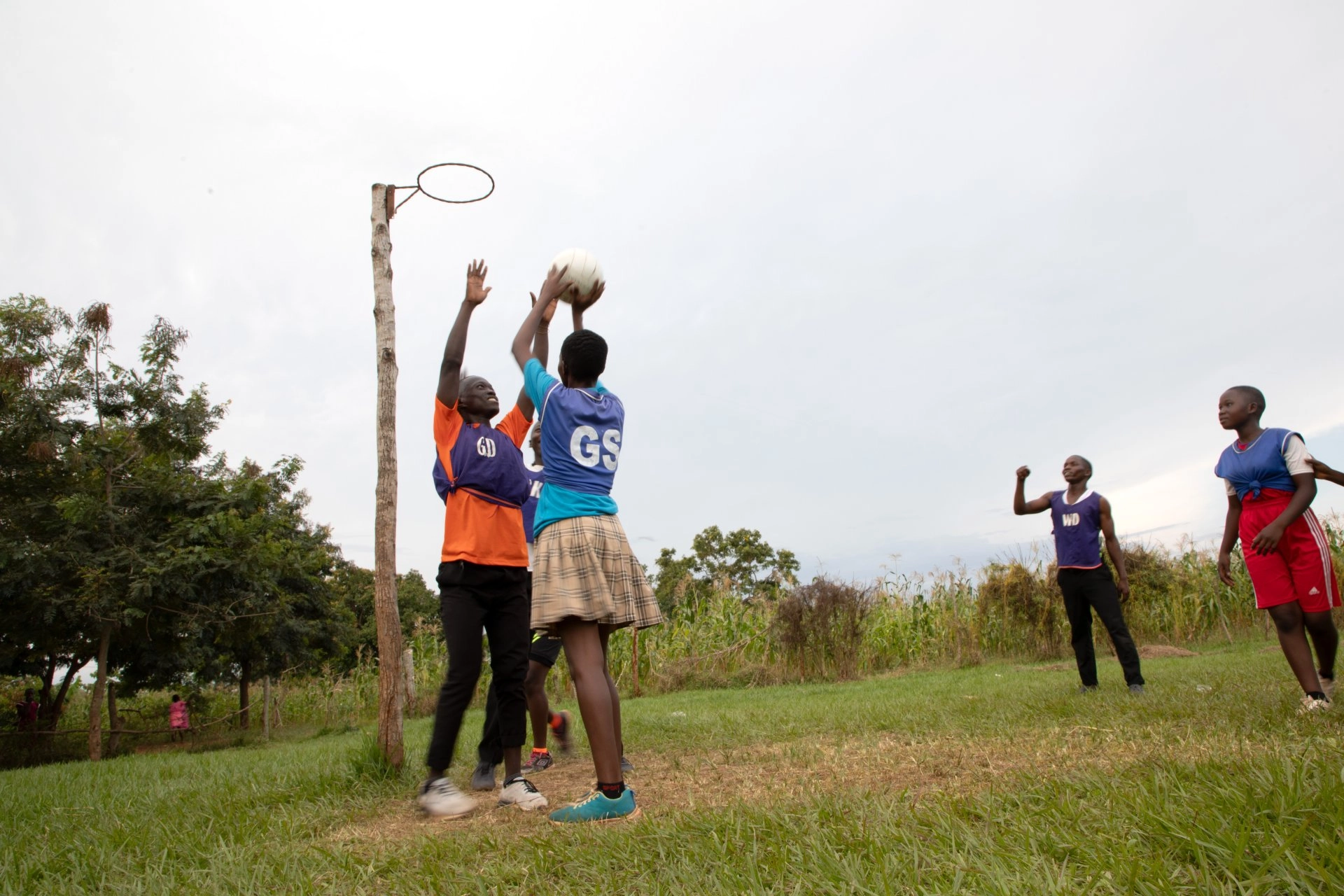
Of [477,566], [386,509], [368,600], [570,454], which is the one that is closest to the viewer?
[570,454]

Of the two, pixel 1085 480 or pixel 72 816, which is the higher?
pixel 1085 480

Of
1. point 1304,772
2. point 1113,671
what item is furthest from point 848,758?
point 1113,671

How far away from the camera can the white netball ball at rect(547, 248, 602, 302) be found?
4258 millimetres

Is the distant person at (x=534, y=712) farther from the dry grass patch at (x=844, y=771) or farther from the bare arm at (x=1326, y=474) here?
the bare arm at (x=1326, y=474)

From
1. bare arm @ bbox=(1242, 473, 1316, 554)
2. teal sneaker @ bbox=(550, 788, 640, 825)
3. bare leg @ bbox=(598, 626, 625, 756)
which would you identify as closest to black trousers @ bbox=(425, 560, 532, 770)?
bare leg @ bbox=(598, 626, 625, 756)

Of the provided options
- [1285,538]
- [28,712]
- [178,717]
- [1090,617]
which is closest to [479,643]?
[1285,538]

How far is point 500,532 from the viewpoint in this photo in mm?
4062

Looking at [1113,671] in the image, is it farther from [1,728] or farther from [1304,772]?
[1,728]

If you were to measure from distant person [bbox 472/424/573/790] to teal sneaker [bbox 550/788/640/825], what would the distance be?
0.99 m

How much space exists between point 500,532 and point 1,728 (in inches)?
747

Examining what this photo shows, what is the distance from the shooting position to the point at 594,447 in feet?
12.0

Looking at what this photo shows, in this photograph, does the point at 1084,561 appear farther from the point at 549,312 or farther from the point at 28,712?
the point at 28,712

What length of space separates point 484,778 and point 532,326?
240 cm

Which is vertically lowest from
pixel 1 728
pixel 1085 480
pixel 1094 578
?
pixel 1 728
